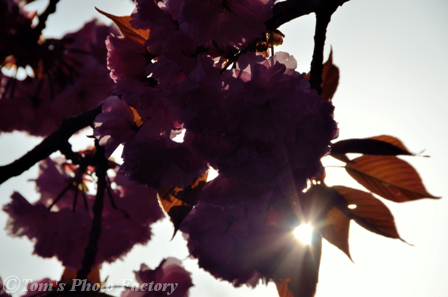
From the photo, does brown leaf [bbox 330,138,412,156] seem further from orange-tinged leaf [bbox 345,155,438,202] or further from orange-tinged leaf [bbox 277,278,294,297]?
orange-tinged leaf [bbox 277,278,294,297]

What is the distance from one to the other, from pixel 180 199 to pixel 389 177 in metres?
0.44

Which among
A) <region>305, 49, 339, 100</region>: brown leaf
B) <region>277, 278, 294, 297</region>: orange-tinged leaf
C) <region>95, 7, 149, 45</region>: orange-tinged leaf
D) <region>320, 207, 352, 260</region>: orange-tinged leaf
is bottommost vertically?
<region>277, 278, 294, 297</region>: orange-tinged leaf

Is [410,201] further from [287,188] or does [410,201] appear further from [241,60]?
[241,60]

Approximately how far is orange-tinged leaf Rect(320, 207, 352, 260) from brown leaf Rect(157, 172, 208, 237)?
0.27m

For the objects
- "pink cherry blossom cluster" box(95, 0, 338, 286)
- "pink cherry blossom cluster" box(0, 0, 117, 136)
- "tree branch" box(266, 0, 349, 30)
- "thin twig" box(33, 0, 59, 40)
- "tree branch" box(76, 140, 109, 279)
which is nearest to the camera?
"pink cherry blossom cluster" box(95, 0, 338, 286)

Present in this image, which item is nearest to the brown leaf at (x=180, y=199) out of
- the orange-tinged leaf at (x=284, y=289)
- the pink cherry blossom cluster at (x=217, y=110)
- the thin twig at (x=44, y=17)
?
the pink cherry blossom cluster at (x=217, y=110)

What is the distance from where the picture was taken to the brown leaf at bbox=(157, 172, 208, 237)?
791 millimetres

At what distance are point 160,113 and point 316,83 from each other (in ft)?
1.07

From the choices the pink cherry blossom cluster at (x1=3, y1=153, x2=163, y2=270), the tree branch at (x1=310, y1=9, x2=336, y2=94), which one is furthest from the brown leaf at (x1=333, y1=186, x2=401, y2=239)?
the pink cherry blossom cluster at (x1=3, y1=153, x2=163, y2=270)

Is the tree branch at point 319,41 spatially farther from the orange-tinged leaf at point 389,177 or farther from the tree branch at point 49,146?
the tree branch at point 49,146

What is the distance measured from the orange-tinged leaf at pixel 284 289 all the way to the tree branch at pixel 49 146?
65cm

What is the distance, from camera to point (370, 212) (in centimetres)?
80

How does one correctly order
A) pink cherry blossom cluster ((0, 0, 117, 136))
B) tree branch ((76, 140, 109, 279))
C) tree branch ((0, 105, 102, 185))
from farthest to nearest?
pink cherry blossom cluster ((0, 0, 117, 136)), tree branch ((76, 140, 109, 279)), tree branch ((0, 105, 102, 185))

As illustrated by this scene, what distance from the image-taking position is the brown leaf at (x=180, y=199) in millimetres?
791
